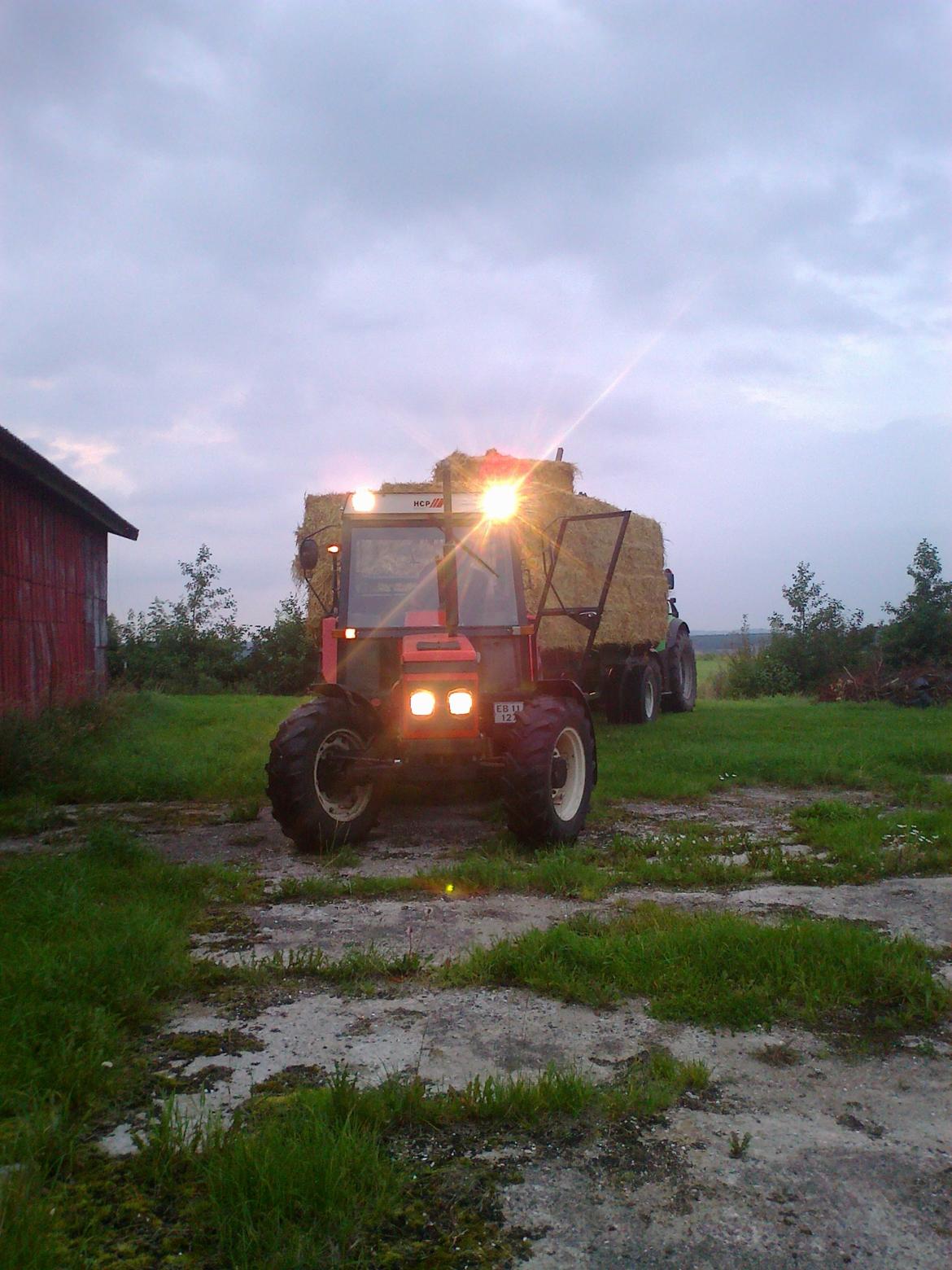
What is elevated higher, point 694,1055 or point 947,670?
point 947,670

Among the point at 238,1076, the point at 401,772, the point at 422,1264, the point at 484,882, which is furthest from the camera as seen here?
the point at 401,772

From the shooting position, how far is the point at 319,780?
643 cm

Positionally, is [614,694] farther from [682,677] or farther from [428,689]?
[428,689]

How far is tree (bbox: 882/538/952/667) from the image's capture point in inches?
776

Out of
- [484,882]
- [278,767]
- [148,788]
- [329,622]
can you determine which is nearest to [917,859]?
[484,882]

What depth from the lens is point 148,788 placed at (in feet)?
28.9

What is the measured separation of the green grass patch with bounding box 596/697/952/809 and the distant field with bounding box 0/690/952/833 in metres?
0.01

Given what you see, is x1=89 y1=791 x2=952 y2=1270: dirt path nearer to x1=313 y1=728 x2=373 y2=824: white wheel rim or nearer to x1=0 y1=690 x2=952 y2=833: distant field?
x1=313 y1=728 x2=373 y2=824: white wheel rim

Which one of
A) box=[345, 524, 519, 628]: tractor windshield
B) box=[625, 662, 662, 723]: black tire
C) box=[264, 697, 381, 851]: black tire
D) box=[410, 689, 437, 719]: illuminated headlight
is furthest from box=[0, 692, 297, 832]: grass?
box=[625, 662, 662, 723]: black tire

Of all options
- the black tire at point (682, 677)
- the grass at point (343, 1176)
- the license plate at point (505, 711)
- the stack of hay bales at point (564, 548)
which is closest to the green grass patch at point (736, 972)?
the grass at point (343, 1176)

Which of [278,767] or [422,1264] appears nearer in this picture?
[422,1264]

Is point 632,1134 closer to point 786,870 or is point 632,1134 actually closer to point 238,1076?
point 238,1076

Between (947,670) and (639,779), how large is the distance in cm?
1261

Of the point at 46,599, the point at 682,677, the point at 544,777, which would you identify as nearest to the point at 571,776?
the point at 544,777
